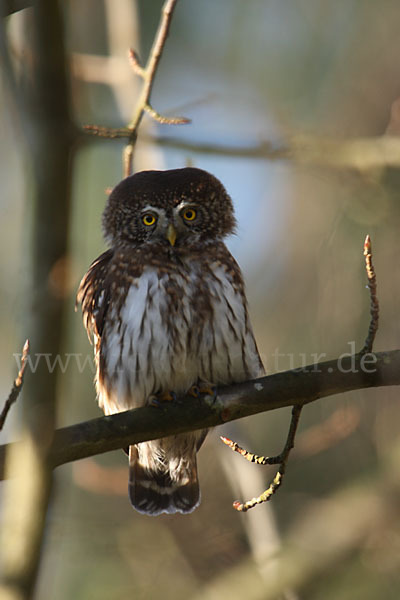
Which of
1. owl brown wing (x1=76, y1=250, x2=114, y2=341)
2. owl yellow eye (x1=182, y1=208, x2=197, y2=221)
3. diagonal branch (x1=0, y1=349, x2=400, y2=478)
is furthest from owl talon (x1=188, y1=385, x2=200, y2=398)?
owl yellow eye (x1=182, y1=208, x2=197, y2=221)

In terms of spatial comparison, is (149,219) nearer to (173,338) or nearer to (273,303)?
(173,338)

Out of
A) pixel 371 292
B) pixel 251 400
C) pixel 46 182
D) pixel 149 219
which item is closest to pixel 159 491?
pixel 251 400

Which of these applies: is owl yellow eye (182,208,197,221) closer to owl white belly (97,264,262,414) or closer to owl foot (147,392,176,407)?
owl white belly (97,264,262,414)

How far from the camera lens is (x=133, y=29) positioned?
4.65 metres

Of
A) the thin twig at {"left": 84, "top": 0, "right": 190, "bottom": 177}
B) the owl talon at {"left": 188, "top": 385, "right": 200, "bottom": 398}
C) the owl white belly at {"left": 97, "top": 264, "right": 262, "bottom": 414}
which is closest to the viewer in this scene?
the thin twig at {"left": 84, "top": 0, "right": 190, "bottom": 177}

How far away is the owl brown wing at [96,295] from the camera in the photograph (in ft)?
13.6

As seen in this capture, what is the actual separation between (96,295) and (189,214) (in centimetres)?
68

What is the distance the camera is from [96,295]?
420 cm

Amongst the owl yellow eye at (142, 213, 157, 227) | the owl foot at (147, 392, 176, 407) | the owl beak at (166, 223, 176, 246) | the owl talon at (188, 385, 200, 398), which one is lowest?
the owl foot at (147, 392, 176, 407)

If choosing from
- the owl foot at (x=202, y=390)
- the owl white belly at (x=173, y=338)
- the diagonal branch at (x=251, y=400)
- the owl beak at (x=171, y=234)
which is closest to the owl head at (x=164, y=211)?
the owl beak at (x=171, y=234)

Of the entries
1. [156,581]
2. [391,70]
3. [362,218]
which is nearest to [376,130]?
[391,70]

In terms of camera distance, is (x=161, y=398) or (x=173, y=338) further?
(x=173, y=338)

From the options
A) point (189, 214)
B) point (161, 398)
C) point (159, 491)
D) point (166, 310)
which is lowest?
point (159, 491)

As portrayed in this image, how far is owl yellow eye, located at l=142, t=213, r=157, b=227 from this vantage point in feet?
14.0
